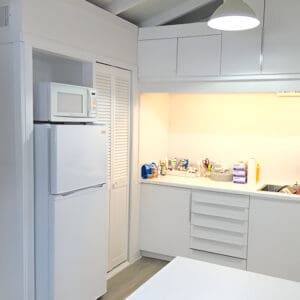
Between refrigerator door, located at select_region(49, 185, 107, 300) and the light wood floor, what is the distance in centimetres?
17

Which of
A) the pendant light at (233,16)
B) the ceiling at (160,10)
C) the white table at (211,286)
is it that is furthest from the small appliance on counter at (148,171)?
the white table at (211,286)

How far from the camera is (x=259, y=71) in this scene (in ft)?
10.8

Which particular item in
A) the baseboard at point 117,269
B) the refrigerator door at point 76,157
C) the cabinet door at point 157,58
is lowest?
the baseboard at point 117,269

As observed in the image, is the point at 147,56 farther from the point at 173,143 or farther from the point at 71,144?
the point at 71,144

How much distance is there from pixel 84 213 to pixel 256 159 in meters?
1.98

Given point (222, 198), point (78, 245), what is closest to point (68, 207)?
point (78, 245)

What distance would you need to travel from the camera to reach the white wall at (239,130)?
3791 millimetres

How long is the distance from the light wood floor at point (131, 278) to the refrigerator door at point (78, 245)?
6.6 inches

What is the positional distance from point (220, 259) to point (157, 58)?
78.7 inches

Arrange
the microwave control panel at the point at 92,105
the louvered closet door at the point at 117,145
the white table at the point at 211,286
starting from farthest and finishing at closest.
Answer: the louvered closet door at the point at 117,145 < the microwave control panel at the point at 92,105 < the white table at the point at 211,286

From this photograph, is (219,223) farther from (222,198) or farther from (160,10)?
(160,10)

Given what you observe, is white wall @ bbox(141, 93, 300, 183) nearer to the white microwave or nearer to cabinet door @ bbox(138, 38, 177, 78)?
cabinet door @ bbox(138, 38, 177, 78)

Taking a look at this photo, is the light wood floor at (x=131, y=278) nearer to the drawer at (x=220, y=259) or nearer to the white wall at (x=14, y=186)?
the drawer at (x=220, y=259)

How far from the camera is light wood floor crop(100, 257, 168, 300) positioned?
3.25 meters
